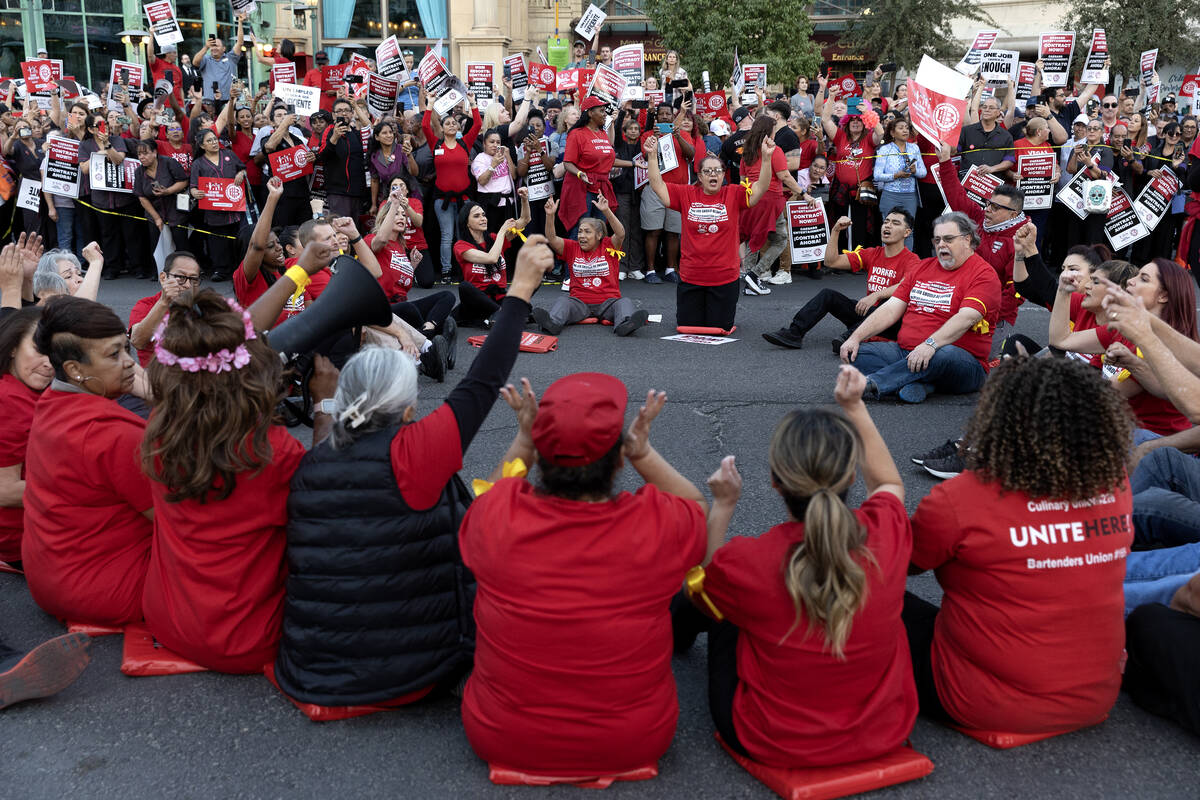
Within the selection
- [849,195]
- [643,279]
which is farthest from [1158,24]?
[643,279]

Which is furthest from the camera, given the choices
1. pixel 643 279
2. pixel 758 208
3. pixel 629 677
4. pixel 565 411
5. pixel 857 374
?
pixel 643 279

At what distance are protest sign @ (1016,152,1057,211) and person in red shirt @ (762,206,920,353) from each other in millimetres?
4214

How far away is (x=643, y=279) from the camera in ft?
40.8

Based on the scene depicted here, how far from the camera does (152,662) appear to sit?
3455 mm

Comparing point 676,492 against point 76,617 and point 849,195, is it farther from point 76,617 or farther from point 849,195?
point 849,195

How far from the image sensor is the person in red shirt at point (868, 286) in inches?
314

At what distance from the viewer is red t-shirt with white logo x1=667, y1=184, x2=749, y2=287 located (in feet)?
28.9

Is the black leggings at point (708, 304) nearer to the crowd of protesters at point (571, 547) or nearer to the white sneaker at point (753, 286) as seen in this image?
the white sneaker at point (753, 286)

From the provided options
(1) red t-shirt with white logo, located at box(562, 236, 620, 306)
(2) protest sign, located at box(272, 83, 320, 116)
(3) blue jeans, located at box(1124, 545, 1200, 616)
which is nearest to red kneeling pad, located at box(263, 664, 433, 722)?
(3) blue jeans, located at box(1124, 545, 1200, 616)

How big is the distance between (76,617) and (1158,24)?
102ft

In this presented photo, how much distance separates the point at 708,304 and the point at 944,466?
3.94 m

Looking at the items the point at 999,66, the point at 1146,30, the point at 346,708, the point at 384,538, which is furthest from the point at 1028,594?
the point at 1146,30

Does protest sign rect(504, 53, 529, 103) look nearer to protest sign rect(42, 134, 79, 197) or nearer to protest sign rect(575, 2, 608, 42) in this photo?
protest sign rect(575, 2, 608, 42)

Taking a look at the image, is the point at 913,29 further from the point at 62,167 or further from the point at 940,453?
the point at 940,453
